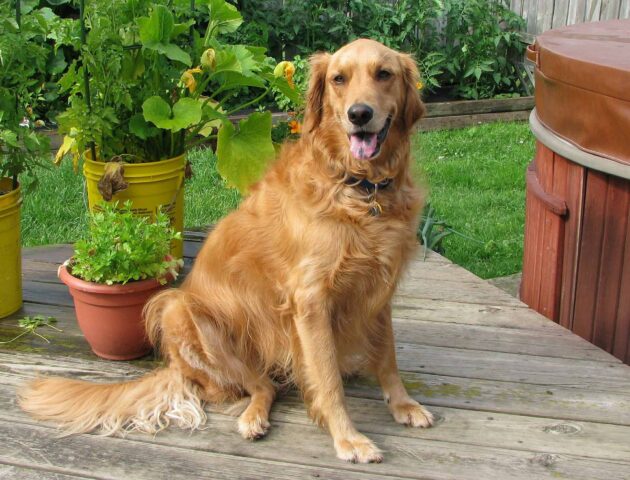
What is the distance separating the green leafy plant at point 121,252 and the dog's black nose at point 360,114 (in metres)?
0.97

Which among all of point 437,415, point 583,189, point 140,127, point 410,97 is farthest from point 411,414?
point 140,127

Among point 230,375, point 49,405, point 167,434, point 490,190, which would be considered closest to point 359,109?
point 230,375

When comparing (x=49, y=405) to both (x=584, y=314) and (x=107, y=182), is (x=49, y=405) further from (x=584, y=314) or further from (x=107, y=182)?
(x=584, y=314)

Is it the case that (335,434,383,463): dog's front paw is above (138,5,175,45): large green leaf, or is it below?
below

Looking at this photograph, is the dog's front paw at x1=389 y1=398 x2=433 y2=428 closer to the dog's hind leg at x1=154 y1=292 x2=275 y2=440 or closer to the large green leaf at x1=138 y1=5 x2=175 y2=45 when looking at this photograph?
the dog's hind leg at x1=154 y1=292 x2=275 y2=440

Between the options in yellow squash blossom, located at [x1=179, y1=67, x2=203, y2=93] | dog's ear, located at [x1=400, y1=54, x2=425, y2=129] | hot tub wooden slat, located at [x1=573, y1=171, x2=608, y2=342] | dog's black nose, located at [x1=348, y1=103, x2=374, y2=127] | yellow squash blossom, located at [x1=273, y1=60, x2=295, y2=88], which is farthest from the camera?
yellow squash blossom, located at [x1=273, y1=60, x2=295, y2=88]

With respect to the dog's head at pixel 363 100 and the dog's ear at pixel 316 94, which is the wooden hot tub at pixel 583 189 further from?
the dog's ear at pixel 316 94

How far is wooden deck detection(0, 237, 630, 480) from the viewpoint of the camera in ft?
8.01

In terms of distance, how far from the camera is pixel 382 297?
8.56ft

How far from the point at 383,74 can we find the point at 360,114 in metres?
0.21

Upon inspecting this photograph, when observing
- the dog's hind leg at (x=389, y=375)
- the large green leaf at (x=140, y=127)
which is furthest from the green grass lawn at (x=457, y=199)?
the dog's hind leg at (x=389, y=375)

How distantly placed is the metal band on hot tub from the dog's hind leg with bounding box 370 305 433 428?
109 cm

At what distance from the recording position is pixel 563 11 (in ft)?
26.5

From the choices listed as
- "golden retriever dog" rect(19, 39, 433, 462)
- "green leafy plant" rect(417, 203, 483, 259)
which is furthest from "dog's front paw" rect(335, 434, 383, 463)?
"green leafy plant" rect(417, 203, 483, 259)
